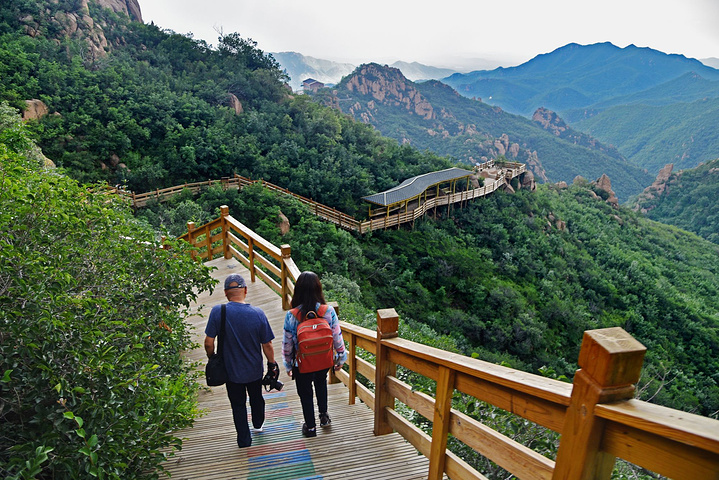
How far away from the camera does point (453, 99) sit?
4550 inches

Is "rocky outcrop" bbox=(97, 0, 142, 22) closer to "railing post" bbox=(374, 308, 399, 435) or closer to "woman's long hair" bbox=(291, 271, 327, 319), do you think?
"woman's long hair" bbox=(291, 271, 327, 319)

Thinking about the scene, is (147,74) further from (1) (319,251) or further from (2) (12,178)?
(2) (12,178)

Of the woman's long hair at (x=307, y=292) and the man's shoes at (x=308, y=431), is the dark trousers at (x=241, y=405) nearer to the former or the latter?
the man's shoes at (x=308, y=431)

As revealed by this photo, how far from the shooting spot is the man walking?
305cm

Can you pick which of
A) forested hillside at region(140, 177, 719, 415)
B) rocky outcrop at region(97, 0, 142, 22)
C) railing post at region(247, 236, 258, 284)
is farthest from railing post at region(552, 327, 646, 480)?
rocky outcrop at region(97, 0, 142, 22)

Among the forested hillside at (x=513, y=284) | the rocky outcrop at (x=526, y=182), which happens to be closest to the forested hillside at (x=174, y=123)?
the forested hillside at (x=513, y=284)

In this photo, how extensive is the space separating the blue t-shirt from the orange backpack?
0.25 m

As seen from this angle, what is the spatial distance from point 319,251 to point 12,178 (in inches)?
562

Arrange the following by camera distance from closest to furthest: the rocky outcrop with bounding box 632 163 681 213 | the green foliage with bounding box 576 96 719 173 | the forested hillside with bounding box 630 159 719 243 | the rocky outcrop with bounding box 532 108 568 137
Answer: the forested hillside with bounding box 630 159 719 243
the rocky outcrop with bounding box 632 163 681 213
the green foliage with bounding box 576 96 719 173
the rocky outcrop with bounding box 532 108 568 137

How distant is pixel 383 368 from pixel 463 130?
102m

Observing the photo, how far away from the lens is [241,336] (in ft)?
10.1

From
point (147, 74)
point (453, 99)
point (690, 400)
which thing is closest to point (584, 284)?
point (690, 400)

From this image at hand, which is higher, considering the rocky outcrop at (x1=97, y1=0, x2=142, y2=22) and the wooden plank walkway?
the rocky outcrop at (x1=97, y1=0, x2=142, y2=22)

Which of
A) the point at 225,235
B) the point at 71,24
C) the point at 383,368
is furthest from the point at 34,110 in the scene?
the point at 383,368
